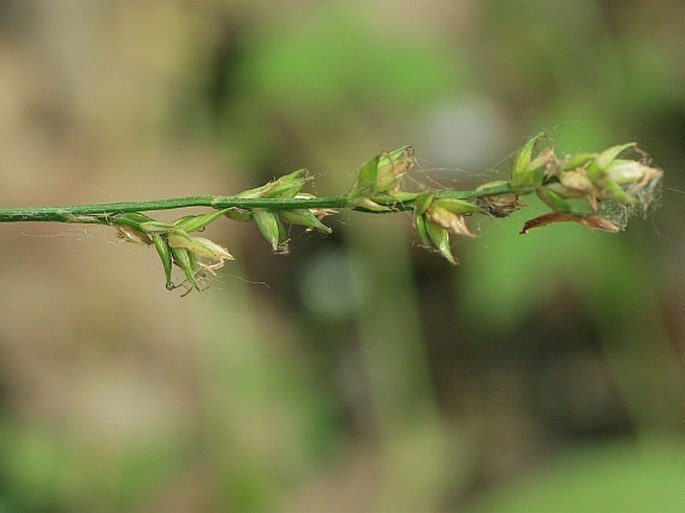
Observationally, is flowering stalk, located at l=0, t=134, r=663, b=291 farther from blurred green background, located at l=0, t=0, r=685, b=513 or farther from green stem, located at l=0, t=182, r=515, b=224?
blurred green background, located at l=0, t=0, r=685, b=513

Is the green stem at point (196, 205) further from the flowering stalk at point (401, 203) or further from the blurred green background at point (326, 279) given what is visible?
the blurred green background at point (326, 279)

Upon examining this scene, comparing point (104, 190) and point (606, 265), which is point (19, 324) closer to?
point (104, 190)

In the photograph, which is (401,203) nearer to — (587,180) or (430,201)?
(430,201)

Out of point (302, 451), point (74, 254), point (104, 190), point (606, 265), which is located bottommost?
point (302, 451)

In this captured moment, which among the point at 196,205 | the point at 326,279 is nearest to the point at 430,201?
the point at 196,205

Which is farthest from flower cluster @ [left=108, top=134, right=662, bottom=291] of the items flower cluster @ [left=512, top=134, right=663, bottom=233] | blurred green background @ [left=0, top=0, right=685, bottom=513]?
blurred green background @ [left=0, top=0, right=685, bottom=513]

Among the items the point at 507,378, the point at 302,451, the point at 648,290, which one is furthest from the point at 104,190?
the point at 648,290

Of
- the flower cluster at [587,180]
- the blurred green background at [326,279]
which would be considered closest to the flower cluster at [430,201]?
the flower cluster at [587,180]
